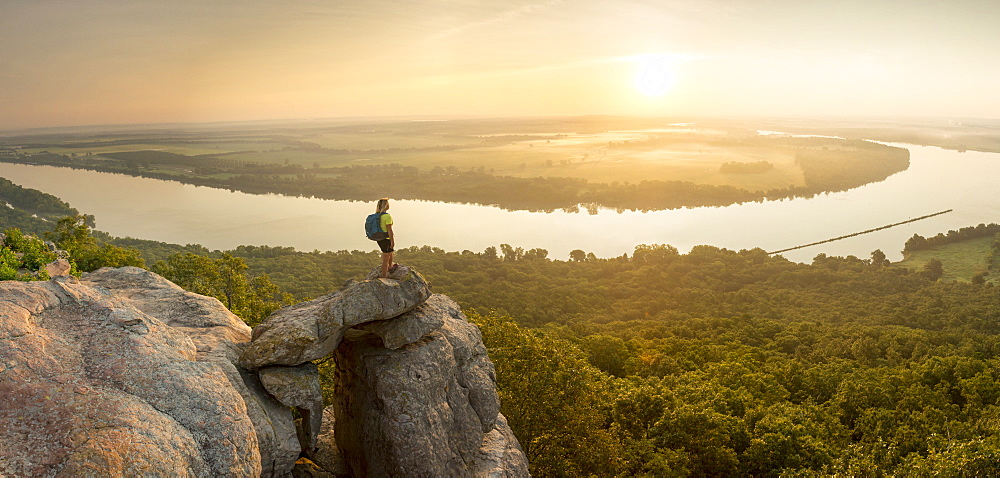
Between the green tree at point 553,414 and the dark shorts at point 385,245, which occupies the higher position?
the dark shorts at point 385,245

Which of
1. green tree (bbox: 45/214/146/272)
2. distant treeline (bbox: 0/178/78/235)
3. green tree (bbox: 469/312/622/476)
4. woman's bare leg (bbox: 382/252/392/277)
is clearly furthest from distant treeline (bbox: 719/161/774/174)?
woman's bare leg (bbox: 382/252/392/277)

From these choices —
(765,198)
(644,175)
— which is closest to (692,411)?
(765,198)

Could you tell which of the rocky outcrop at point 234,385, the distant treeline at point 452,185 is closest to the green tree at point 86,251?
the rocky outcrop at point 234,385

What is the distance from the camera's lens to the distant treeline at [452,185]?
500 feet

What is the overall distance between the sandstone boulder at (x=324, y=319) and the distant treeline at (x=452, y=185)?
431 ft

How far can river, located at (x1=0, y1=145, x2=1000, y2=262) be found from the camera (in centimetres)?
10906

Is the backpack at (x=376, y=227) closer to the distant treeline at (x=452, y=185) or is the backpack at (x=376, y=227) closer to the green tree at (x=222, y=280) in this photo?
the green tree at (x=222, y=280)

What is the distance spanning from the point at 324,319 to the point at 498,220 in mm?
119220

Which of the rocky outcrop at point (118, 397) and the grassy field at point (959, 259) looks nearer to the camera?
the rocky outcrop at point (118, 397)

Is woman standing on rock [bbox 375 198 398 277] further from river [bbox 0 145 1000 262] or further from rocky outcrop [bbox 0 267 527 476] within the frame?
river [bbox 0 145 1000 262]

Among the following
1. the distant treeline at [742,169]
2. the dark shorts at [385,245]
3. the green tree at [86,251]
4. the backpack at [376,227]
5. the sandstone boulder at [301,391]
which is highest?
the backpack at [376,227]

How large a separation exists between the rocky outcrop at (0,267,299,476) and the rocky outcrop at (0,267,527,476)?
0.02 metres

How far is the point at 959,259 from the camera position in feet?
335

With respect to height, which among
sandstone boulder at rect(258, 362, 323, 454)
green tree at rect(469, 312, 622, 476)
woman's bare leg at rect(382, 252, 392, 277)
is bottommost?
green tree at rect(469, 312, 622, 476)
